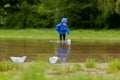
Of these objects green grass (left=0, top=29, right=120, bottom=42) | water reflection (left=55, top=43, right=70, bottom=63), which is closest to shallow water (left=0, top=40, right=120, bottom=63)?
water reflection (left=55, top=43, right=70, bottom=63)

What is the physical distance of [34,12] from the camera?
5966 cm

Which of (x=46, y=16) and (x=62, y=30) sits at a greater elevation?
(x=62, y=30)

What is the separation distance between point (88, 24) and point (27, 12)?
464 inches

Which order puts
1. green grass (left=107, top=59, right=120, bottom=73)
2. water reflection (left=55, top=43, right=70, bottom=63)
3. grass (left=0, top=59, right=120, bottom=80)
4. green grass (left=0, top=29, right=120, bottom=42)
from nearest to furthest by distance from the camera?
grass (left=0, top=59, right=120, bottom=80), green grass (left=107, top=59, right=120, bottom=73), water reflection (left=55, top=43, right=70, bottom=63), green grass (left=0, top=29, right=120, bottom=42)

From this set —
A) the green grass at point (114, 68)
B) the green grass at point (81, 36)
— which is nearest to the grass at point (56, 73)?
the green grass at point (114, 68)

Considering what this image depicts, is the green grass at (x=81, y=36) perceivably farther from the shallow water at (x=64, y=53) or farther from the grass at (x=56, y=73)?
the grass at (x=56, y=73)

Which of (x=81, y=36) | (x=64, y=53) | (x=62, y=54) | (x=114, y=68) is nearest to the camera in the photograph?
(x=114, y=68)

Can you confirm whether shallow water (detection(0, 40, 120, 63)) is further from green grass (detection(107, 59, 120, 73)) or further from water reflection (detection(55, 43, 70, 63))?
green grass (detection(107, 59, 120, 73))

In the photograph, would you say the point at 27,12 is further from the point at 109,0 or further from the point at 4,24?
the point at 109,0

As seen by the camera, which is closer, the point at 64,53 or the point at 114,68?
the point at 114,68

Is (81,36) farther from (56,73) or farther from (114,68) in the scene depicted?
(56,73)

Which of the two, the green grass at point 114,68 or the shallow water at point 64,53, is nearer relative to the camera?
the green grass at point 114,68

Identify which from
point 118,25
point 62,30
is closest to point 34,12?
point 118,25

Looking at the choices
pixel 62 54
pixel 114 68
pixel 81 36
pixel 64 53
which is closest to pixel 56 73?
pixel 114 68
